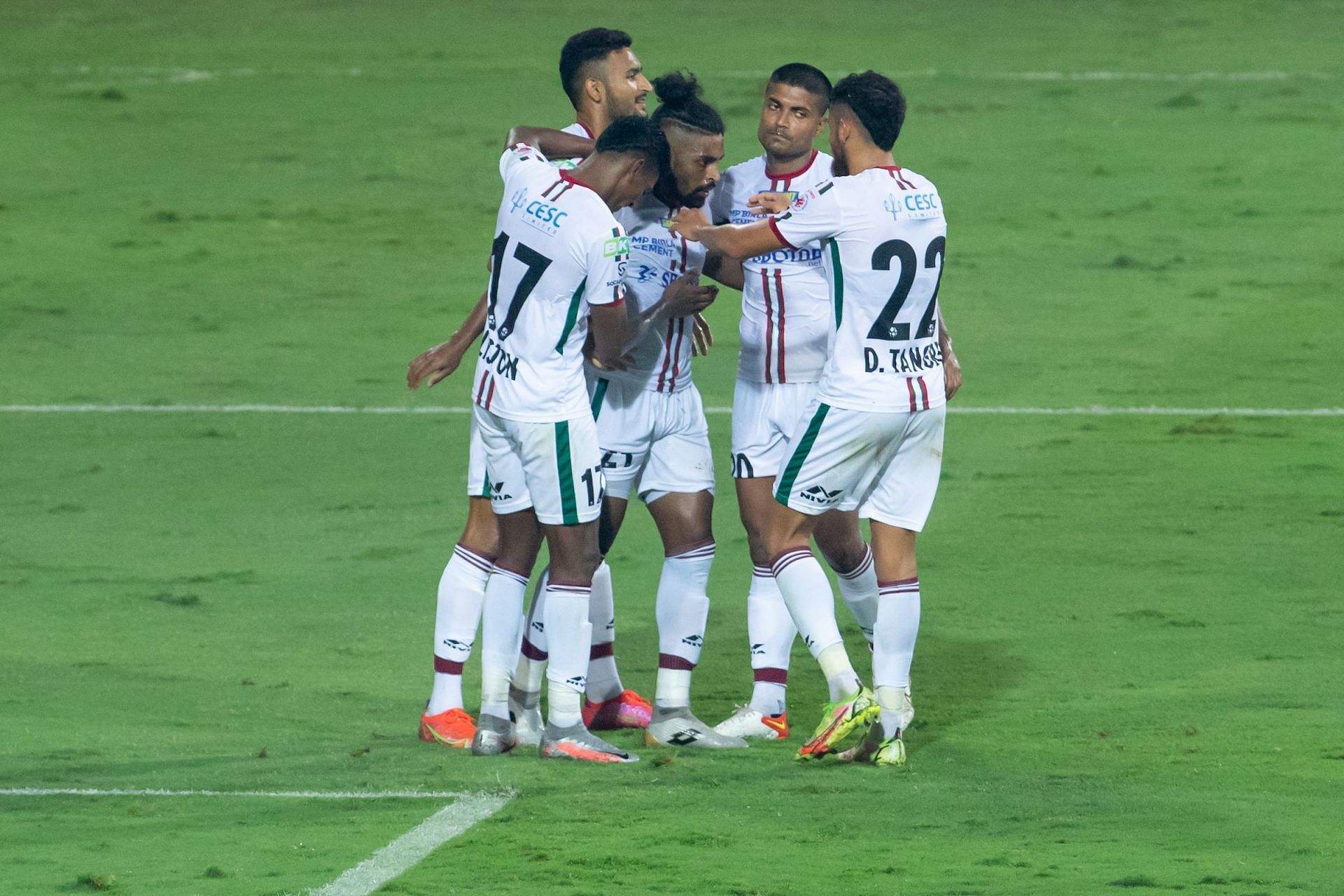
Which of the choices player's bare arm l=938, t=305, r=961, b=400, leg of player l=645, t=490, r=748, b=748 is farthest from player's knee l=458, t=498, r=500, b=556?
player's bare arm l=938, t=305, r=961, b=400

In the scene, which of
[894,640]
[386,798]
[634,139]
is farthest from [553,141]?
[386,798]

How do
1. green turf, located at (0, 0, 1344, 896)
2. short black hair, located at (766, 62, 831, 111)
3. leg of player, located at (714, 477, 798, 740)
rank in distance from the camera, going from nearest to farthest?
green turf, located at (0, 0, 1344, 896)
short black hair, located at (766, 62, 831, 111)
leg of player, located at (714, 477, 798, 740)

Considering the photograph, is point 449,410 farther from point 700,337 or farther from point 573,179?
point 573,179

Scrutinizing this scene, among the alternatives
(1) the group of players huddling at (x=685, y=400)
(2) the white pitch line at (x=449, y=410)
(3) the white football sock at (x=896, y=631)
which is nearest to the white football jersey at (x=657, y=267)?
(1) the group of players huddling at (x=685, y=400)

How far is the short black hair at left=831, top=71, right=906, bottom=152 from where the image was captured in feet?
21.6

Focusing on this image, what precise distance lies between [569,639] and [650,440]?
760 millimetres

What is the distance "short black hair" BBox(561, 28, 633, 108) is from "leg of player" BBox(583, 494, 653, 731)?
58.7 inches

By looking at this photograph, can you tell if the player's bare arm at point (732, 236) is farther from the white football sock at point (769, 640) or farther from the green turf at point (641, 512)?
the green turf at point (641, 512)

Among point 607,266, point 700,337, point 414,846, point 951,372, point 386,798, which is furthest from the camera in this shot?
point 700,337

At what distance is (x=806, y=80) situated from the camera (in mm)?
6996

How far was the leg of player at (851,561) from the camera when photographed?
728 centimetres

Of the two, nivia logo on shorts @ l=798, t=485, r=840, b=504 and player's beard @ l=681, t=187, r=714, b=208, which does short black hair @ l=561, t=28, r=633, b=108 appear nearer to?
player's beard @ l=681, t=187, r=714, b=208

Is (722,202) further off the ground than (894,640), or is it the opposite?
(722,202)

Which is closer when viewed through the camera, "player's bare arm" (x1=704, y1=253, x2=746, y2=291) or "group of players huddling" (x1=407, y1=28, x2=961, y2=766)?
"group of players huddling" (x1=407, y1=28, x2=961, y2=766)
